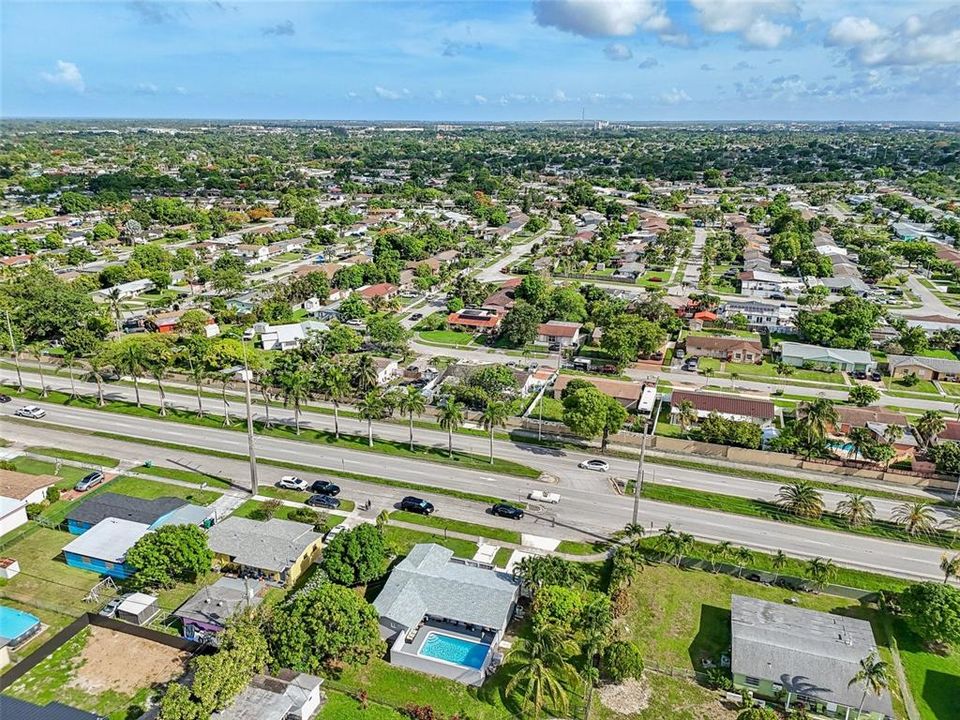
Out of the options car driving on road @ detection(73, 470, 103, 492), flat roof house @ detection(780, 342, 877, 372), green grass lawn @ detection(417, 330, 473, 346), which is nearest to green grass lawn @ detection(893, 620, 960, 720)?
flat roof house @ detection(780, 342, 877, 372)

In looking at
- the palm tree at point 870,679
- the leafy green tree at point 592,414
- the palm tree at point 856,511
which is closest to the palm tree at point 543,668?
the palm tree at point 870,679

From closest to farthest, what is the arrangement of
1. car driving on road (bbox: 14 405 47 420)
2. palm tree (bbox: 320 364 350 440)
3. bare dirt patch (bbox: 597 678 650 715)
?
bare dirt patch (bbox: 597 678 650 715) → palm tree (bbox: 320 364 350 440) → car driving on road (bbox: 14 405 47 420)

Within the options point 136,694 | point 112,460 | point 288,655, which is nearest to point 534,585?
point 288,655

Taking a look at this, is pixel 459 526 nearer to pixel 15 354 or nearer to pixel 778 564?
pixel 778 564

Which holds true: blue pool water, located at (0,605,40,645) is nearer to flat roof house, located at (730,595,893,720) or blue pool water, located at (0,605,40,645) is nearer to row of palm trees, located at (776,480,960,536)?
flat roof house, located at (730,595,893,720)

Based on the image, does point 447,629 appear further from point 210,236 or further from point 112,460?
point 210,236
